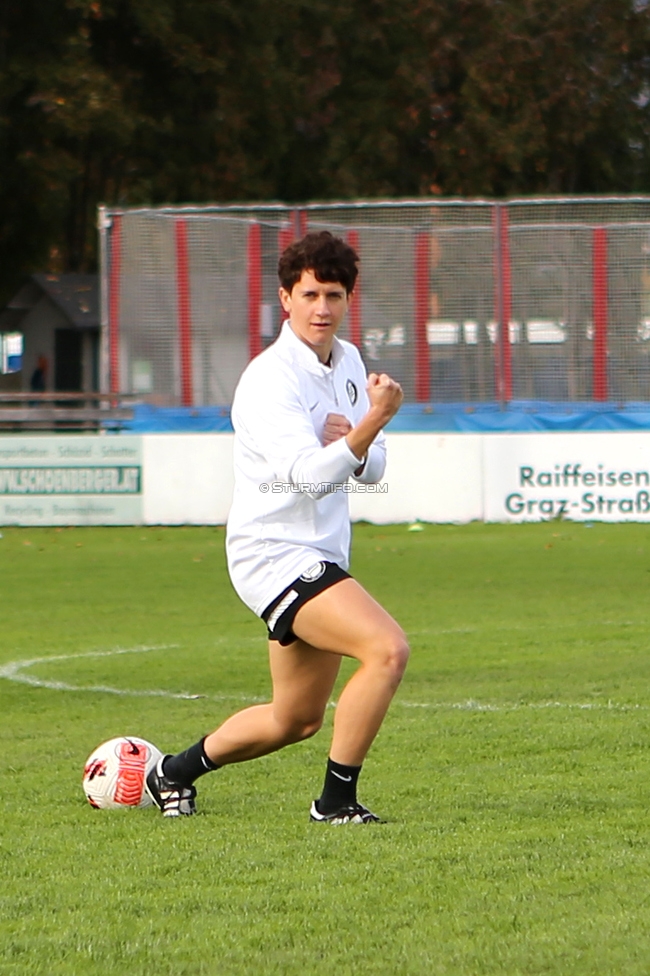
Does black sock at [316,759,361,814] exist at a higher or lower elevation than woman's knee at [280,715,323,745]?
lower

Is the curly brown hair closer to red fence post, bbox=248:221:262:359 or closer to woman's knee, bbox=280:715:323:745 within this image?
woman's knee, bbox=280:715:323:745

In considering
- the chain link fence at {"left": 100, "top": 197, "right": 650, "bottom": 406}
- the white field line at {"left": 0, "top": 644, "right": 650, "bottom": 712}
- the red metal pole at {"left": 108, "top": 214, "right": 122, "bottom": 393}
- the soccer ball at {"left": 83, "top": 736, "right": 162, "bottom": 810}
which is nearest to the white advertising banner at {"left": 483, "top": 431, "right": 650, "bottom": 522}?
the chain link fence at {"left": 100, "top": 197, "right": 650, "bottom": 406}

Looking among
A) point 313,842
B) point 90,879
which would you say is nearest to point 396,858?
point 313,842

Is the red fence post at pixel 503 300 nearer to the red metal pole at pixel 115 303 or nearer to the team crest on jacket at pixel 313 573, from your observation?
the red metal pole at pixel 115 303

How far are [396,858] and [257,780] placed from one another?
5.53 feet

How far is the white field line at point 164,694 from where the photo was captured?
8.37 meters

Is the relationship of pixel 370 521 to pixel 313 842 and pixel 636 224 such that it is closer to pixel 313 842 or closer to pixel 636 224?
pixel 636 224

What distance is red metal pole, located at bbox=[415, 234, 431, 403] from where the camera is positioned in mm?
19969

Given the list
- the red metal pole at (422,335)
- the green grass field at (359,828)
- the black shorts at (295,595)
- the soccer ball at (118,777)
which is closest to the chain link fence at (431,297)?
the red metal pole at (422,335)

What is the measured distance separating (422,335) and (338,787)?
14.7m

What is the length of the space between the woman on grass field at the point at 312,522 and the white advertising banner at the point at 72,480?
15.0 m

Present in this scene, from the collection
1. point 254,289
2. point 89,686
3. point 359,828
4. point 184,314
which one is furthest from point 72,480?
point 359,828

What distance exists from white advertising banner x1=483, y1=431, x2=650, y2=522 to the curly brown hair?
14.3 meters

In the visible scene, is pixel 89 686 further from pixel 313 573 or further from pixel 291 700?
pixel 313 573
